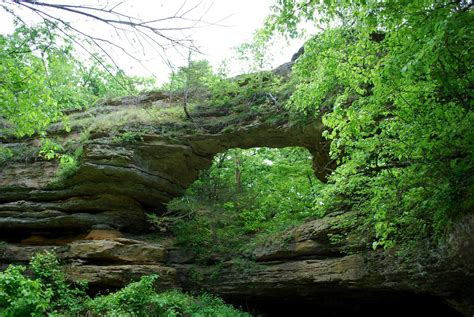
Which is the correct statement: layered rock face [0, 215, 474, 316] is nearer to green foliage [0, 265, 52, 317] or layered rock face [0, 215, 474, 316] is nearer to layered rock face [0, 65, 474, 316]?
layered rock face [0, 65, 474, 316]

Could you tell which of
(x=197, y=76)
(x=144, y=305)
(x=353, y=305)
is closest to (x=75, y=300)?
(x=144, y=305)

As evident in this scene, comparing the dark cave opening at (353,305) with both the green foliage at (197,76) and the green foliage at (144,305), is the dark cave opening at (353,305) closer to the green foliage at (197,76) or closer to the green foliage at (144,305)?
the green foliage at (144,305)

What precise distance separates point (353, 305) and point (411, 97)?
320 inches

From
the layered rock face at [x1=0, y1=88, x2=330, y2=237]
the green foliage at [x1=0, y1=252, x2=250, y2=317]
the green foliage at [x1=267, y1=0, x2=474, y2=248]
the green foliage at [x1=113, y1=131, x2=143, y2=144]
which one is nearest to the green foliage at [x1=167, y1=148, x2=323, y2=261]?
the layered rock face at [x1=0, y1=88, x2=330, y2=237]

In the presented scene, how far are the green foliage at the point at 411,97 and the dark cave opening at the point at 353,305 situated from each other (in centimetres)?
396

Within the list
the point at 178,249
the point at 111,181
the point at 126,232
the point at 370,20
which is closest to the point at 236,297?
the point at 178,249

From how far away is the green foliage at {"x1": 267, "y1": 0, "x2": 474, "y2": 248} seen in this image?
435 centimetres

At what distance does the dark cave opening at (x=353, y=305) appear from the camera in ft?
31.9

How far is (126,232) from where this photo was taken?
1215cm

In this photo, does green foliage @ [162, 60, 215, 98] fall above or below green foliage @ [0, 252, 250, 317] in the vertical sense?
above

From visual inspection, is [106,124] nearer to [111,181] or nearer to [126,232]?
[111,181]

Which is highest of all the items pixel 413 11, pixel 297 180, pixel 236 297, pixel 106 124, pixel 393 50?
pixel 106 124

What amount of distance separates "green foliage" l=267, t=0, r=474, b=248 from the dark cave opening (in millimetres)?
3962

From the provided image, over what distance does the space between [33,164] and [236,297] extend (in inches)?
325
